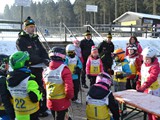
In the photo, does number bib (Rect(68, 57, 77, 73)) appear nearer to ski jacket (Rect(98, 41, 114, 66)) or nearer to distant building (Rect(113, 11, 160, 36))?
ski jacket (Rect(98, 41, 114, 66))

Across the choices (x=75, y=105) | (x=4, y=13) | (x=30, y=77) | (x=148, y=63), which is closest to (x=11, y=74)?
(x=30, y=77)

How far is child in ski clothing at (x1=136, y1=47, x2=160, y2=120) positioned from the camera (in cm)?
452

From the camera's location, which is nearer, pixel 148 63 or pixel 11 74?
pixel 11 74

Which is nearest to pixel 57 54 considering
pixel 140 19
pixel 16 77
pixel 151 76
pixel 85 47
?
pixel 16 77

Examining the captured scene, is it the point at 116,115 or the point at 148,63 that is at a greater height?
the point at 148,63

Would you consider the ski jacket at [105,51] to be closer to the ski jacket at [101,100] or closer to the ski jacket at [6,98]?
the ski jacket at [101,100]

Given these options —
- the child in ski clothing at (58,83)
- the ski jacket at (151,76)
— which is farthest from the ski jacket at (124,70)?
the child in ski clothing at (58,83)

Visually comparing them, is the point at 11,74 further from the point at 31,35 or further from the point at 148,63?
the point at 148,63

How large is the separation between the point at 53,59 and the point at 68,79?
41 cm

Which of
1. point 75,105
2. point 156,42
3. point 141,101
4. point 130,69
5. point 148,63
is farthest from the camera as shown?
point 156,42

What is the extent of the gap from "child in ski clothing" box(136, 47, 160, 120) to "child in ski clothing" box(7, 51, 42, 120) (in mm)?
2218

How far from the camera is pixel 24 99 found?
3.38m

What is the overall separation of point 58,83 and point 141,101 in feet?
4.68

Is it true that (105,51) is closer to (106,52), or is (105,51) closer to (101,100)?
(106,52)
